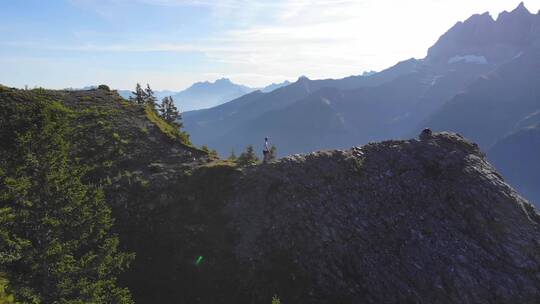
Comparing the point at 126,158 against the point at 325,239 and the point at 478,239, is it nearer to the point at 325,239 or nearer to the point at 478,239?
the point at 325,239

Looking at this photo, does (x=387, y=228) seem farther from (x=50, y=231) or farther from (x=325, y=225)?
(x=50, y=231)

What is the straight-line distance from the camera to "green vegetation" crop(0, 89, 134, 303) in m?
22.5

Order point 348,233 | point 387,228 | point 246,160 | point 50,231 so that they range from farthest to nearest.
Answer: point 246,160
point 387,228
point 348,233
point 50,231

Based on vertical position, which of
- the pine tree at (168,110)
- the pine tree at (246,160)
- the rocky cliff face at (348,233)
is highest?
the pine tree at (168,110)

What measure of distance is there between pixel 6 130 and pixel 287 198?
1102 inches

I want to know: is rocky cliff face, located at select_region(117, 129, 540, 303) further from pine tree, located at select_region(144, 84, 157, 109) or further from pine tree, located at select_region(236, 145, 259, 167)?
pine tree, located at select_region(144, 84, 157, 109)

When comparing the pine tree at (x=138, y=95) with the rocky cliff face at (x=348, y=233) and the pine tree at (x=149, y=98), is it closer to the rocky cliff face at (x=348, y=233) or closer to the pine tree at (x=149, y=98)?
the pine tree at (x=149, y=98)

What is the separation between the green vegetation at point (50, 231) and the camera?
22453 millimetres

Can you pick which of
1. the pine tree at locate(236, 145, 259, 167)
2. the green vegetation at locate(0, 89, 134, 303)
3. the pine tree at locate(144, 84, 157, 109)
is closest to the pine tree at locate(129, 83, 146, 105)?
the pine tree at locate(144, 84, 157, 109)

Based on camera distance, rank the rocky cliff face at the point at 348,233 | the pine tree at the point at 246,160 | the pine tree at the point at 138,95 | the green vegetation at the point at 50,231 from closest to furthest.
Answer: the green vegetation at the point at 50,231, the rocky cliff face at the point at 348,233, the pine tree at the point at 246,160, the pine tree at the point at 138,95

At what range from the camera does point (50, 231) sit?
24734 mm

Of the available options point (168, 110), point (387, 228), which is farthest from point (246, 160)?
point (168, 110)

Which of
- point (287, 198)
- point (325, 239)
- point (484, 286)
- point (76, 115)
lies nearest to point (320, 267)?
point (325, 239)

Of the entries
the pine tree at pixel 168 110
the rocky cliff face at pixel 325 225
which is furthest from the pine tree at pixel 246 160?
the pine tree at pixel 168 110
